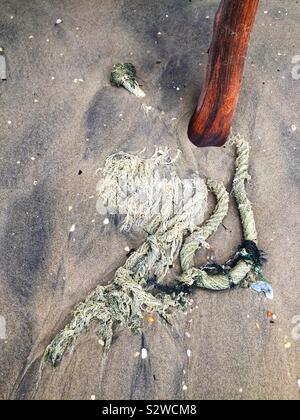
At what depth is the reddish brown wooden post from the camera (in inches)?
110

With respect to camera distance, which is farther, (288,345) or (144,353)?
(288,345)

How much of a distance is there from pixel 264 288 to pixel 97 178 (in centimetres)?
141

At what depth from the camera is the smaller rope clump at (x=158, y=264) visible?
2768 mm

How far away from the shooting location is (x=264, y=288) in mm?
3037

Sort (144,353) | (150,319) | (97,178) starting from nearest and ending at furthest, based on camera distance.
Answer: (144,353)
(150,319)
(97,178)

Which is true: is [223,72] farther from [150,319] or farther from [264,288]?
[150,319]

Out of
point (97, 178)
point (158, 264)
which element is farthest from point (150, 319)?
point (97, 178)

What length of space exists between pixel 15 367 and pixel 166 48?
2948 mm

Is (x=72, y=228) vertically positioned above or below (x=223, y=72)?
below

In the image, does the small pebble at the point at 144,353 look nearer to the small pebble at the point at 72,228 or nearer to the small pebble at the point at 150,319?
the small pebble at the point at 150,319

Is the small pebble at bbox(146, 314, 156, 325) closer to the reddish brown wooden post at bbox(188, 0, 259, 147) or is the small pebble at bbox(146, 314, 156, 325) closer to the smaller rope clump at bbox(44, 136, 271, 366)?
the smaller rope clump at bbox(44, 136, 271, 366)

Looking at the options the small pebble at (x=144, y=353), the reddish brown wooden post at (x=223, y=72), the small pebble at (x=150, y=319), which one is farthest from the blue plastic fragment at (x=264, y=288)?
the reddish brown wooden post at (x=223, y=72)

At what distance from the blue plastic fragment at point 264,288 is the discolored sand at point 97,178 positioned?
50 millimetres
